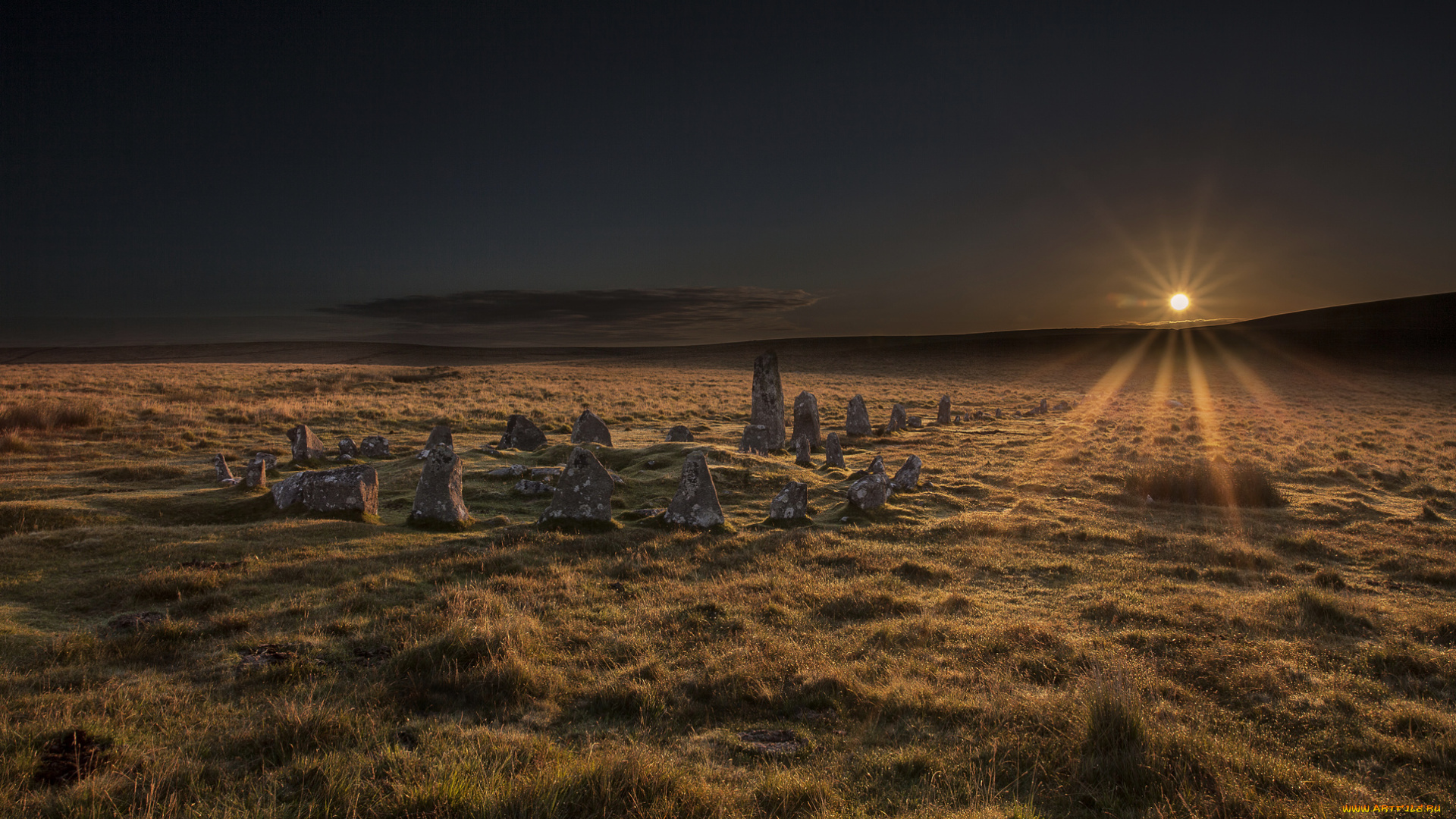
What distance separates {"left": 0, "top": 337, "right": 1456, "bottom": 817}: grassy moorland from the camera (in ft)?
14.5

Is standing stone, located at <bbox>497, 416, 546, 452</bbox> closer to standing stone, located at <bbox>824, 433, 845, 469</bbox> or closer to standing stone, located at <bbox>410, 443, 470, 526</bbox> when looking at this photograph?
standing stone, located at <bbox>410, 443, 470, 526</bbox>

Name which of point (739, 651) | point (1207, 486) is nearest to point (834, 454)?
point (1207, 486)

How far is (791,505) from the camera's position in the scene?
12891 millimetres

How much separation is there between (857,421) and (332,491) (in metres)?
19.6

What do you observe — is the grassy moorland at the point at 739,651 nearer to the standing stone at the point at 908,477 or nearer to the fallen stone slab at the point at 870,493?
the fallen stone slab at the point at 870,493

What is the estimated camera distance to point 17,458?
55.8ft

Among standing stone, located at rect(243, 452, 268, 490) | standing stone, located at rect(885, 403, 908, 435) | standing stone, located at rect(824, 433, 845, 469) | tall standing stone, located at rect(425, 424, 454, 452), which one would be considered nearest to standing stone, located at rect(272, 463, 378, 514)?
standing stone, located at rect(243, 452, 268, 490)

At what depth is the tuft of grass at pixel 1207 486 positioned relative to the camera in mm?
15102

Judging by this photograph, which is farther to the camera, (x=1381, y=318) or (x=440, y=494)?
(x=1381, y=318)

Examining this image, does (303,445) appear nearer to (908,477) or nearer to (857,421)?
(908,477)

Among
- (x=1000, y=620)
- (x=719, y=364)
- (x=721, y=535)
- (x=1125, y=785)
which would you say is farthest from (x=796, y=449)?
(x=719, y=364)

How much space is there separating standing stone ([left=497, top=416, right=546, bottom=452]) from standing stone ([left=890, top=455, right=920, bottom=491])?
36.6ft

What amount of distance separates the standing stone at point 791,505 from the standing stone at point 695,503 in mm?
1215

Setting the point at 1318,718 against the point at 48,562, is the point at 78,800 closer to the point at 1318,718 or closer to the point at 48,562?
the point at 48,562
